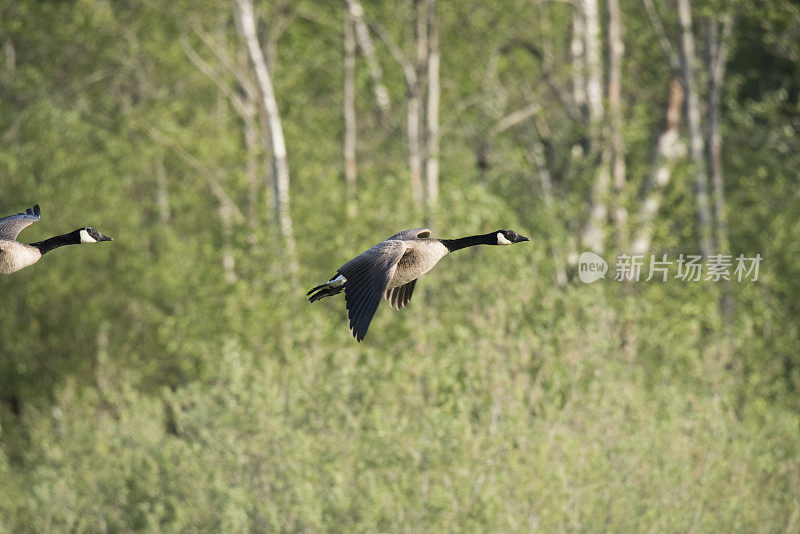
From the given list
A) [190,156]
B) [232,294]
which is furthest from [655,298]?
[190,156]

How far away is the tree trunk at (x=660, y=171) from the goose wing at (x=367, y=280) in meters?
12.5

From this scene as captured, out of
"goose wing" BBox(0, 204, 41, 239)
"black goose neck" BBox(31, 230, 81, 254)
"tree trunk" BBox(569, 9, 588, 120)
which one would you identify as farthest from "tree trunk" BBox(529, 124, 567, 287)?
"black goose neck" BBox(31, 230, 81, 254)

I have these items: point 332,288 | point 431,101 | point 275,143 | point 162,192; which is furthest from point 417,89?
point 332,288

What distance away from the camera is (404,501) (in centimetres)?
1178

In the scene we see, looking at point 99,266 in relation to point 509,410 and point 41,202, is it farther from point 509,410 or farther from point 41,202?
point 509,410

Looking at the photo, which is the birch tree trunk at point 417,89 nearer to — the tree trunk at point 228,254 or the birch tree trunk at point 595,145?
the birch tree trunk at point 595,145

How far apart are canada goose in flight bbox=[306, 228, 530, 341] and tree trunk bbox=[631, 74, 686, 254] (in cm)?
1233

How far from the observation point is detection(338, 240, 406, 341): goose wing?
4969 millimetres

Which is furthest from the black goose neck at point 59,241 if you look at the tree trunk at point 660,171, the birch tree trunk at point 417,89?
the birch tree trunk at point 417,89

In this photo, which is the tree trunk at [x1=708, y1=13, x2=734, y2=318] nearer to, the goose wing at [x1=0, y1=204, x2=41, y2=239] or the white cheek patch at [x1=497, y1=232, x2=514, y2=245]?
the white cheek patch at [x1=497, y1=232, x2=514, y2=245]
